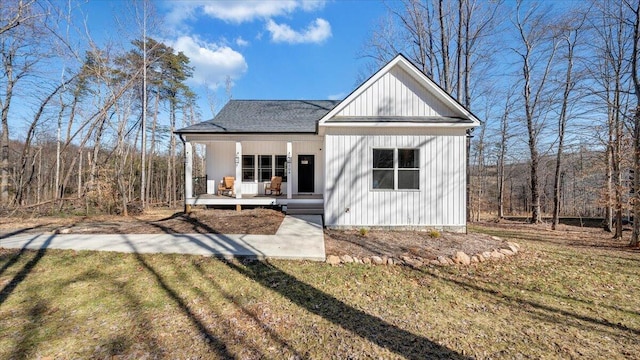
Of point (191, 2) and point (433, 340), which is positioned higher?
point (191, 2)

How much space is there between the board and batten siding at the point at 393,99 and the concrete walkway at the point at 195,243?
4129 millimetres

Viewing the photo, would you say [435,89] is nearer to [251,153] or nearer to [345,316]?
[345,316]

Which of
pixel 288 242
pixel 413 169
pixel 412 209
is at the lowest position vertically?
pixel 288 242

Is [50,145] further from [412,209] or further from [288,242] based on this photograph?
[412,209]

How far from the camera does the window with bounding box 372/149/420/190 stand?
8.12 metres

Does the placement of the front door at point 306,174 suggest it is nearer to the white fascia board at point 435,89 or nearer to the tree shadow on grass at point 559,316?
the white fascia board at point 435,89

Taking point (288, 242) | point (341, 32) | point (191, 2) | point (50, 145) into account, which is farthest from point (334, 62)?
point (50, 145)

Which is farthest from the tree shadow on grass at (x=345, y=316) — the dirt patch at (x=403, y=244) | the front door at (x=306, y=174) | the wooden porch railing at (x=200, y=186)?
the wooden porch railing at (x=200, y=186)

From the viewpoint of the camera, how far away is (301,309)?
371cm

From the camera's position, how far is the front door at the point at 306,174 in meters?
12.5

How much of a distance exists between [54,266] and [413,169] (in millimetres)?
8882

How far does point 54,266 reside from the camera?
5008mm

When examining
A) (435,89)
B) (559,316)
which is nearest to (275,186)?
(435,89)

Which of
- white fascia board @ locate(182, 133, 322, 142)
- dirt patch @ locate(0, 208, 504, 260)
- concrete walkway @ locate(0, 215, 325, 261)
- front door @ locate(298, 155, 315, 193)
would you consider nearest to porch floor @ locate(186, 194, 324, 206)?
dirt patch @ locate(0, 208, 504, 260)
